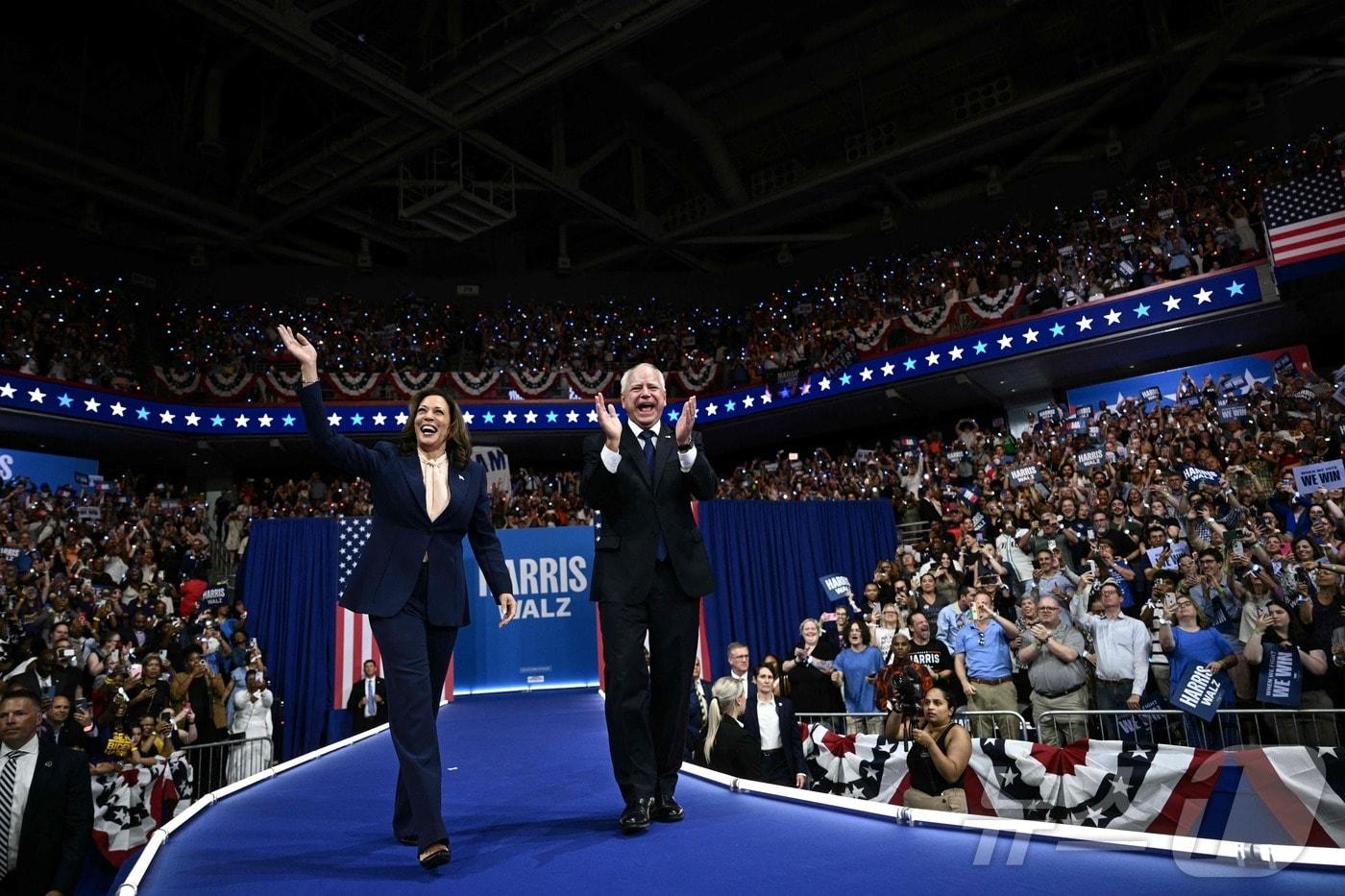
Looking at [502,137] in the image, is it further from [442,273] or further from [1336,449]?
[1336,449]

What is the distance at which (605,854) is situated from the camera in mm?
2518

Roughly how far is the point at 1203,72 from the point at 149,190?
768 inches

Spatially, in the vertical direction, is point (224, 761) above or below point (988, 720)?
below

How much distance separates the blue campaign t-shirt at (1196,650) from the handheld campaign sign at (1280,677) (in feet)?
1.28

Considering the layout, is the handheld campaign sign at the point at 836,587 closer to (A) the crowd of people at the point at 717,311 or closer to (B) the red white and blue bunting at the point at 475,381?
(A) the crowd of people at the point at 717,311

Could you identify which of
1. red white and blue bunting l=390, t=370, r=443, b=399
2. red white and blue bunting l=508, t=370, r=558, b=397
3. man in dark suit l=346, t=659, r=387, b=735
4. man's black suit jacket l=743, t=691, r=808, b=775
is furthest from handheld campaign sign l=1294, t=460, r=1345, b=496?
red white and blue bunting l=390, t=370, r=443, b=399

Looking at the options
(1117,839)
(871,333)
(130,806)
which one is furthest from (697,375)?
(1117,839)

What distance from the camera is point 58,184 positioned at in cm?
1820

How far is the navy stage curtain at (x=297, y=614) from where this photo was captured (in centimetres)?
1244

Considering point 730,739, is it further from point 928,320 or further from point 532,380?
point 532,380

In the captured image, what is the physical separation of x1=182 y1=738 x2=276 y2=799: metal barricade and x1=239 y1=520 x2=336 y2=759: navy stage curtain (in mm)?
2915

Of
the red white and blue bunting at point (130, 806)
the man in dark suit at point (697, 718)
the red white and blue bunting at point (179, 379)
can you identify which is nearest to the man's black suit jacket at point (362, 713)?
the red white and blue bunting at point (130, 806)

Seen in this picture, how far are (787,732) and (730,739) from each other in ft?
1.31

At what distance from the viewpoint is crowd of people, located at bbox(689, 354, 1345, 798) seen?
19.8 feet
